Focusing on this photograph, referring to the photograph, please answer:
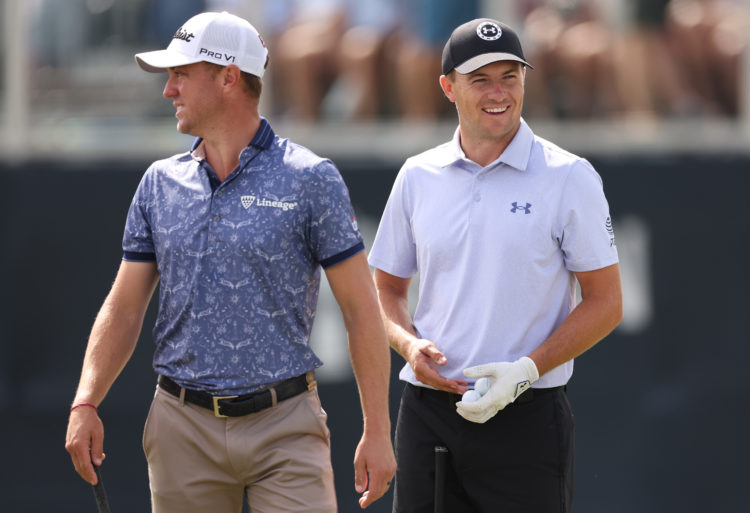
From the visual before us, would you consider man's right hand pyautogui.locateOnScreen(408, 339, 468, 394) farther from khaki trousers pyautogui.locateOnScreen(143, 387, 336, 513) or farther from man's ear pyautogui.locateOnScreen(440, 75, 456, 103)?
man's ear pyautogui.locateOnScreen(440, 75, 456, 103)

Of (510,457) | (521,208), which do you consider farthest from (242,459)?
(521,208)

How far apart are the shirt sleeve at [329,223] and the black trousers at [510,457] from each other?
0.59 metres

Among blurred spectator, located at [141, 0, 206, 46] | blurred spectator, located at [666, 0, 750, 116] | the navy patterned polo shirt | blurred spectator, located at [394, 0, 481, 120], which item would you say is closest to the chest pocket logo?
the navy patterned polo shirt

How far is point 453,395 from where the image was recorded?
3777 mm

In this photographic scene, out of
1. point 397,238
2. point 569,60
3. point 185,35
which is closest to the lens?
point 185,35

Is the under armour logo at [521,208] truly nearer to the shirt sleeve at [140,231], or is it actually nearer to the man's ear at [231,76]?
the man's ear at [231,76]

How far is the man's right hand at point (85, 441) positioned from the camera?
354 centimetres

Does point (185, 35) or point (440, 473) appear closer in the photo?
point (185, 35)

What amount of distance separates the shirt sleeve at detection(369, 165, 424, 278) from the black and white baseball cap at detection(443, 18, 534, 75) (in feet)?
1.49

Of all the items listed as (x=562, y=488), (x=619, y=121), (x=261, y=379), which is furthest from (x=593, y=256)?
(x=619, y=121)

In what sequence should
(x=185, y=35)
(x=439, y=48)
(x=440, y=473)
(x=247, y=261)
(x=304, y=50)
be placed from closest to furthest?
(x=247, y=261) < (x=185, y=35) < (x=440, y=473) < (x=439, y=48) < (x=304, y=50)

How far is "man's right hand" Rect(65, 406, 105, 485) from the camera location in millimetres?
3539

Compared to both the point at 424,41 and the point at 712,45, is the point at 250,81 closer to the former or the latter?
the point at 424,41

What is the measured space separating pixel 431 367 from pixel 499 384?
0.85 ft
